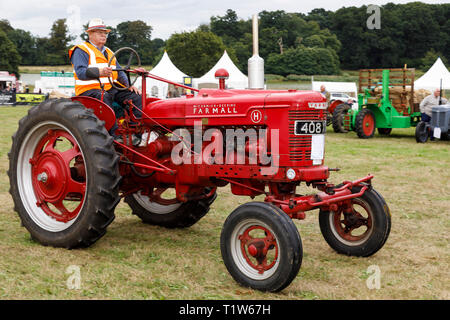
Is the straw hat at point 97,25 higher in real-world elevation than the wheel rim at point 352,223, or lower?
higher

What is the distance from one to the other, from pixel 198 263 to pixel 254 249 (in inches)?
28.2

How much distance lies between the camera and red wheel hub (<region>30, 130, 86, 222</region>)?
4.39 metres

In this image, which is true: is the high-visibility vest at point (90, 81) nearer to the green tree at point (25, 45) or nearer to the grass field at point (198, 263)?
the grass field at point (198, 263)

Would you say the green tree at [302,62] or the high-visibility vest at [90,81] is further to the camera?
the green tree at [302,62]

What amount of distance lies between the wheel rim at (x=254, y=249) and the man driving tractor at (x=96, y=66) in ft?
5.39

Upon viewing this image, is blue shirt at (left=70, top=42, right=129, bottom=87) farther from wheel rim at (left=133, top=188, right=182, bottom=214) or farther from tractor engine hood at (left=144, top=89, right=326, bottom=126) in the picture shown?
wheel rim at (left=133, top=188, right=182, bottom=214)

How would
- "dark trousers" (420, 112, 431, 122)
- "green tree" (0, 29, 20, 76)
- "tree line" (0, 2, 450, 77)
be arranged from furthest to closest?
"green tree" (0, 29, 20, 76) < "tree line" (0, 2, 450, 77) < "dark trousers" (420, 112, 431, 122)

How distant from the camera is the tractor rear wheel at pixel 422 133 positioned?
1368 centimetres

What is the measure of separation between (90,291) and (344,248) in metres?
2.08

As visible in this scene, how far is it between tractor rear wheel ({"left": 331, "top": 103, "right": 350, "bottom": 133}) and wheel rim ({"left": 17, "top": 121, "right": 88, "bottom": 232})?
41.8ft

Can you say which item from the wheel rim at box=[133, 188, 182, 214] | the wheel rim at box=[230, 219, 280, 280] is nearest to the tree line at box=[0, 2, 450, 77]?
the wheel rim at box=[133, 188, 182, 214]

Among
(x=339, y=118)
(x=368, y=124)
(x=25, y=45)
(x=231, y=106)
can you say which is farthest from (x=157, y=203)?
(x=25, y=45)

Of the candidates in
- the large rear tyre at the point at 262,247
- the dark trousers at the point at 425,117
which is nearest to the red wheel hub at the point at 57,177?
the large rear tyre at the point at 262,247
